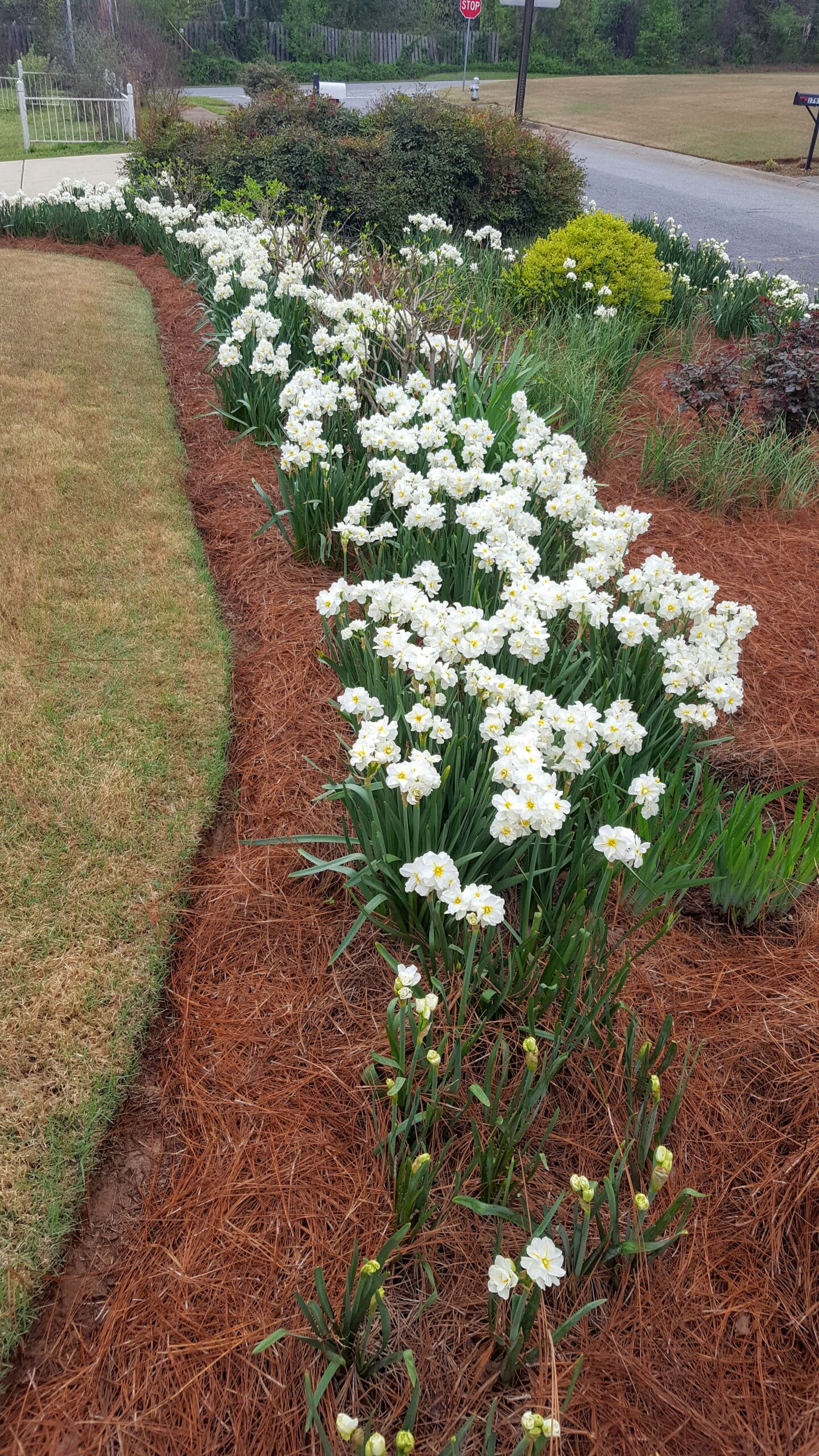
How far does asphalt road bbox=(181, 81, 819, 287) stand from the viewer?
1182 cm

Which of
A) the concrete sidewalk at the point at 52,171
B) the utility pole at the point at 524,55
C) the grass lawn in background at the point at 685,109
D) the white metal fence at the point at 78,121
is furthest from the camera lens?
the grass lawn in background at the point at 685,109

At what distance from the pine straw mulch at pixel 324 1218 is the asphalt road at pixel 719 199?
960 centimetres

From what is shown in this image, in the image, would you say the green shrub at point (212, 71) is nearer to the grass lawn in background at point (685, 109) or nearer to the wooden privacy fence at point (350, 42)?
the wooden privacy fence at point (350, 42)

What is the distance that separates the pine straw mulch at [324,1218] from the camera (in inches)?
58.4

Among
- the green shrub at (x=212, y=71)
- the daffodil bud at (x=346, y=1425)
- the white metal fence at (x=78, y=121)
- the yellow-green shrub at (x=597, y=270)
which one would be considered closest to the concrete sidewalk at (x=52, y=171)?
the white metal fence at (x=78, y=121)

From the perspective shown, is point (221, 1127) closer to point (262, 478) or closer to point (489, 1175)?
point (489, 1175)

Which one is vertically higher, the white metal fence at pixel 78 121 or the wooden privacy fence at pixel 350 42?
the wooden privacy fence at pixel 350 42

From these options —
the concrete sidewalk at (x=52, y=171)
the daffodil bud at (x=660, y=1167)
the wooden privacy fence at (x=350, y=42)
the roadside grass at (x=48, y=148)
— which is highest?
the wooden privacy fence at (x=350, y=42)

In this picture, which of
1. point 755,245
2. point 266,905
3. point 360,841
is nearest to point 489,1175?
point 360,841

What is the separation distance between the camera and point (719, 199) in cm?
1570

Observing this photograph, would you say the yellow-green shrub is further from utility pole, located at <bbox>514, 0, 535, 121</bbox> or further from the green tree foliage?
the green tree foliage

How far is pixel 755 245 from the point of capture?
12.0 metres

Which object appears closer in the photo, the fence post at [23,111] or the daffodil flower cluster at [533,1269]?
the daffodil flower cluster at [533,1269]

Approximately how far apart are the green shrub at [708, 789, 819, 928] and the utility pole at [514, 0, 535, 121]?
33.8 feet
